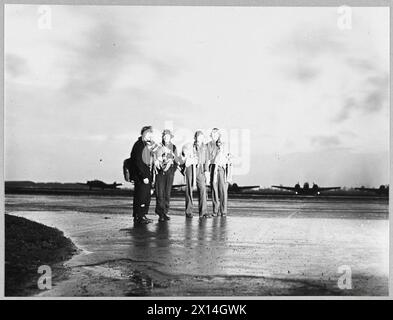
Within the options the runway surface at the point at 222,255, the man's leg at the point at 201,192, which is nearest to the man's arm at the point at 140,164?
the runway surface at the point at 222,255

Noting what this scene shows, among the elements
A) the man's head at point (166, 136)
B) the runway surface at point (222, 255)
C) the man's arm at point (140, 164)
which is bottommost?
the runway surface at point (222, 255)

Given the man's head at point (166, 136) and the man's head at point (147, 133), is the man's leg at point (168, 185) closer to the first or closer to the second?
the man's head at point (166, 136)

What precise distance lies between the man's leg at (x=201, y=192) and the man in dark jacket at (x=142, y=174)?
1049mm

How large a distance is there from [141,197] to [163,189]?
1.89 feet

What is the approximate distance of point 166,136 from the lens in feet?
37.5

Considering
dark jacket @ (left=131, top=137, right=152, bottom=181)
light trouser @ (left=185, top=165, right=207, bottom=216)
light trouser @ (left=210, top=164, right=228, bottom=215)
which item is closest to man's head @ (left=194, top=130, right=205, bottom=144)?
light trouser @ (left=210, top=164, right=228, bottom=215)

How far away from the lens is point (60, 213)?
13133 mm

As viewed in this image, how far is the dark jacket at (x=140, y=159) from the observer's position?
11422 millimetres

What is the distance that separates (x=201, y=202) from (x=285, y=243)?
7.65ft

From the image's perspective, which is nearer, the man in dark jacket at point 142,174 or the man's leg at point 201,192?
the man in dark jacket at point 142,174
